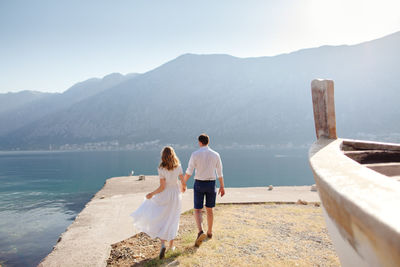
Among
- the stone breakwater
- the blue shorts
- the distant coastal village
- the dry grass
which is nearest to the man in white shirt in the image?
the blue shorts

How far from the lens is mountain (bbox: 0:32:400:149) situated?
14200cm

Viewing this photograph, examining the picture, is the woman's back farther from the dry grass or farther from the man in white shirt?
the dry grass

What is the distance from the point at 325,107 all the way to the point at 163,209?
3.48 m

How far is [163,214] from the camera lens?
5426 mm

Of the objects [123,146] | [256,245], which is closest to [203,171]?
[256,245]

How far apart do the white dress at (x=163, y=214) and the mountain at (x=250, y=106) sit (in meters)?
141

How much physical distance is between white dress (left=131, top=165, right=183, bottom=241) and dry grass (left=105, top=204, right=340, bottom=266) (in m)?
0.50

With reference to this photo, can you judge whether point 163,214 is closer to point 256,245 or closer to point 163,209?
point 163,209

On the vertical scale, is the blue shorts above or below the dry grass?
above

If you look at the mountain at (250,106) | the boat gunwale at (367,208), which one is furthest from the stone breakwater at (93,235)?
the mountain at (250,106)

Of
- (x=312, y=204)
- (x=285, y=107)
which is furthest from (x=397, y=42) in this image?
(x=312, y=204)

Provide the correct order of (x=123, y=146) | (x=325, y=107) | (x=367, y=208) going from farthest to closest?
(x=123, y=146) < (x=325, y=107) < (x=367, y=208)

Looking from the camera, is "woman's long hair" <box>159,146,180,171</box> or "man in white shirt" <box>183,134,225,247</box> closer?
"woman's long hair" <box>159,146,180,171</box>

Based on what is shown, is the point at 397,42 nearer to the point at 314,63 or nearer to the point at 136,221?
the point at 314,63
